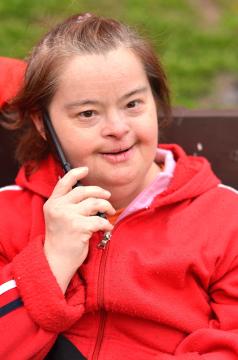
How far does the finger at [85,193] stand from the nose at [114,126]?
0.54 feet

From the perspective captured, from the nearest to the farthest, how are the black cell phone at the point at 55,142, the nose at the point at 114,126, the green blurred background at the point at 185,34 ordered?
the nose at the point at 114,126, the black cell phone at the point at 55,142, the green blurred background at the point at 185,34

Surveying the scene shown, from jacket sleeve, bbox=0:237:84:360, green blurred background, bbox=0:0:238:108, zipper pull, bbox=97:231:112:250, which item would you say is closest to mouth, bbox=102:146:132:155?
zipper pull, bbox=97:231:112:250

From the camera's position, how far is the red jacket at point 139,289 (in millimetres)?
2051

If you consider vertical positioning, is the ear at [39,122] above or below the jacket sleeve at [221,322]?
above

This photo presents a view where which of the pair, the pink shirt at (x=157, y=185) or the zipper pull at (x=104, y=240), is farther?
the pink shirt at (x=157, y=185)

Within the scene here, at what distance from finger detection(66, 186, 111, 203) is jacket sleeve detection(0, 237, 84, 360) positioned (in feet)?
0.62

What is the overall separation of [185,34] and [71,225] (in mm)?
2944

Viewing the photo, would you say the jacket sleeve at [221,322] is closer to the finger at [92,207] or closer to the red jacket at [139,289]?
the red jacket at [139,289]

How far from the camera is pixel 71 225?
209 cm

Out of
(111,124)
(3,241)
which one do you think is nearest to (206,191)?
(111,124)

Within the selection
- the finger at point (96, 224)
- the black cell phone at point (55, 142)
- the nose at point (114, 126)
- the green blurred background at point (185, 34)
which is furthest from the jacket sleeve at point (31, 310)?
the green blurred background at point (185, 34)

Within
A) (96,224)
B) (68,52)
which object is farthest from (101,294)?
(68,52)

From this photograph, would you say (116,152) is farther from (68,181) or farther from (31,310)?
(31,310)

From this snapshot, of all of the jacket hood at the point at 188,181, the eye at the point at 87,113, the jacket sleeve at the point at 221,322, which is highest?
the eye at the point at 87,113
